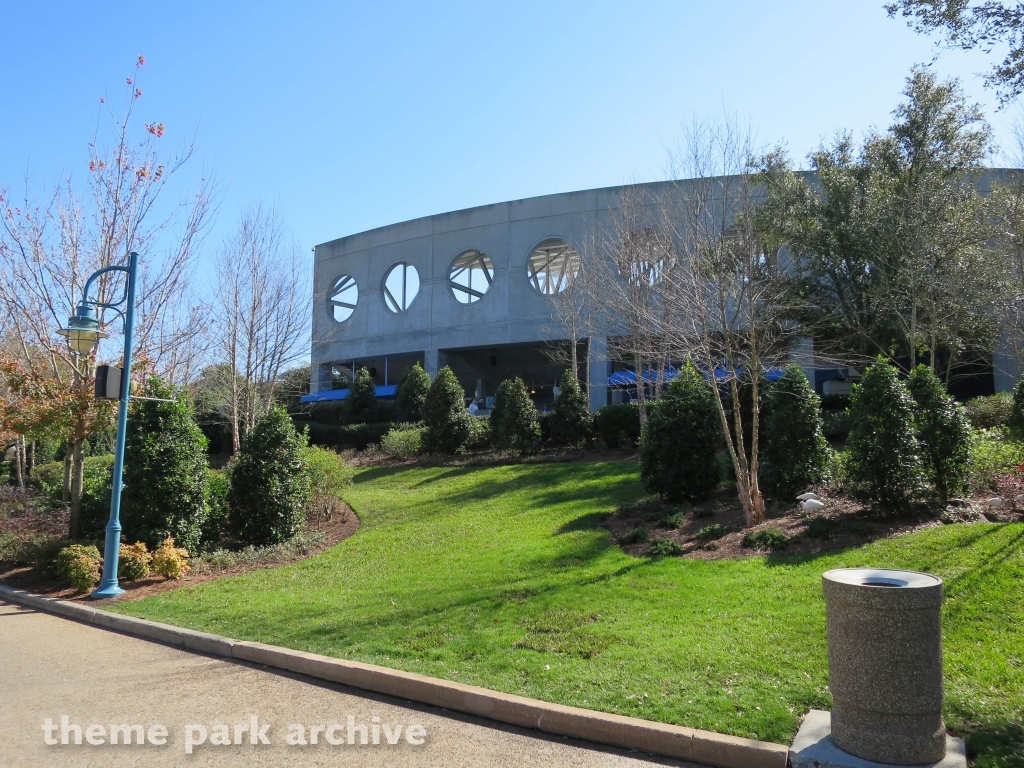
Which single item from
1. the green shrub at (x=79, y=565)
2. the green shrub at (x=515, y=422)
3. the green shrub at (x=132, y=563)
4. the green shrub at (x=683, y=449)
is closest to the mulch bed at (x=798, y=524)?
the green shrub at (x=683, y=449)

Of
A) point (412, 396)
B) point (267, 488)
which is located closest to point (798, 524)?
point (267, 488)

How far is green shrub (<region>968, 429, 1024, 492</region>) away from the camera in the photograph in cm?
1012

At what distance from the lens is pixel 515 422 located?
2048 centimetres

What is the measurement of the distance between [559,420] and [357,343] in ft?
73.6

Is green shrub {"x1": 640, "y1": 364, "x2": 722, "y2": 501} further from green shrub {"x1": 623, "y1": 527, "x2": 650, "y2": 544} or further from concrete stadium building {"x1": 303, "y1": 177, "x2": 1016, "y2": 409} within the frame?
concrete stadium building {"x1": 303, "y1": 177, "x2": 1016, "y2": 409}

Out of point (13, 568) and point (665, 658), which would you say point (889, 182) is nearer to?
point (665, 658)

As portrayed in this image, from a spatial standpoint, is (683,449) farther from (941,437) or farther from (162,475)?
(162,475)

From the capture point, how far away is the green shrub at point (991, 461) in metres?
10.1

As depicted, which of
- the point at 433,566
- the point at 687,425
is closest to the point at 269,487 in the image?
the point at 433,566

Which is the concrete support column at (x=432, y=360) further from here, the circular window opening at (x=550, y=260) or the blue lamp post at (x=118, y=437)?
the blue lamp post at (x=118, y=437)

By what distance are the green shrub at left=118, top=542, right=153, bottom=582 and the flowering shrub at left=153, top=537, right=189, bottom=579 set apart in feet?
0.51

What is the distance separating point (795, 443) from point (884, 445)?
194 centimetres

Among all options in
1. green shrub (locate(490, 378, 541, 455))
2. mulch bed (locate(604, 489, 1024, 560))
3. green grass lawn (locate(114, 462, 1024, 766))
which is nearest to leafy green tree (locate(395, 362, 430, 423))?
green shrub (locate(490, 378, 541, 455))

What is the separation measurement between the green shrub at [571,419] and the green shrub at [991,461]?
1060cm
